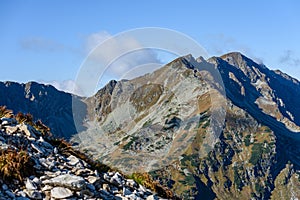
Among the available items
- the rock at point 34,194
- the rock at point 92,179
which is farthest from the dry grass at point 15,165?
the rock at point 92,179

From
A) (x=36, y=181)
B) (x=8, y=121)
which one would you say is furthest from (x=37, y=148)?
(x=36, y=181)

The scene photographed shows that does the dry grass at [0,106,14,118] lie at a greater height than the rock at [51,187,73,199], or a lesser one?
greater

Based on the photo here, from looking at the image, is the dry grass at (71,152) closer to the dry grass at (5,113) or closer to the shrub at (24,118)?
the shrub at (24,118)

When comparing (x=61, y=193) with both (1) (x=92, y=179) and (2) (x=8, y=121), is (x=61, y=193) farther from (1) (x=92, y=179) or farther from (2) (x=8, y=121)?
(2) (x=8, y=121)

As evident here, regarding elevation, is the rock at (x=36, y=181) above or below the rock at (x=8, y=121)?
below

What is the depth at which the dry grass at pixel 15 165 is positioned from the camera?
12.2 m

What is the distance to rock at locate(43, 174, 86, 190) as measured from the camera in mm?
12219

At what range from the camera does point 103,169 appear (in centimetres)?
1638

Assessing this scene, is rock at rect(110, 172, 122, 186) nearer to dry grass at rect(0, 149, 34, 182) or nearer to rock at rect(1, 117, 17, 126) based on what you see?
dry grass at rect(0, 149, 34, 182)

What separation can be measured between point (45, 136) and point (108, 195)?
17.9 feet

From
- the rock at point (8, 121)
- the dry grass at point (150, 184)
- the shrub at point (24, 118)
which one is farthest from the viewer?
the shrub at point (24, 118)

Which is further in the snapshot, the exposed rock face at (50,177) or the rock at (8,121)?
the rock at (8,121)

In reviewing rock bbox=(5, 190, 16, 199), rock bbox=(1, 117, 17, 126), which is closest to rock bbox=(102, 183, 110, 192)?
rock bbox=(5, 190, 16, 199)

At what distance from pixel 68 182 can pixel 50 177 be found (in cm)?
94
